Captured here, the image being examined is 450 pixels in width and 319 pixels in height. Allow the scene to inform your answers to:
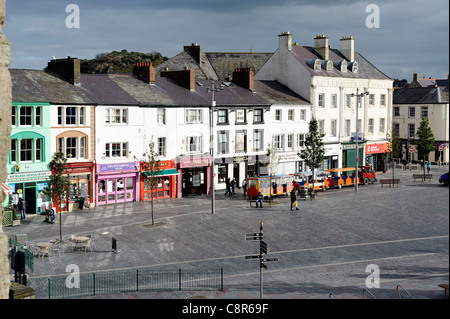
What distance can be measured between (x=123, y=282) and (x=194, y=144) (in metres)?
27.4

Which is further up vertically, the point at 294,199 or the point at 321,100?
the point at 321,100

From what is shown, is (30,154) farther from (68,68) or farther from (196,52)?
(196,52)

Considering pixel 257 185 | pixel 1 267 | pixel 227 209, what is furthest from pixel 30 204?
pixel 1 267

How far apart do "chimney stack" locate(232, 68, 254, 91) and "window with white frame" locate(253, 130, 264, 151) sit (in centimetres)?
471

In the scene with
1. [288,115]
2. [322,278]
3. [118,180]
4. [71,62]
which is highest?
[71,62]

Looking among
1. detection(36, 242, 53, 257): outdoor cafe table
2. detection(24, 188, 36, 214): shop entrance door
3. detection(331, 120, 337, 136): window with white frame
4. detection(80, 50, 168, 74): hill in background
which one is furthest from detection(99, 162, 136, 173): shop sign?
detection(80, 50, 168, 74): hill in background

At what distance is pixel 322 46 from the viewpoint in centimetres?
6272

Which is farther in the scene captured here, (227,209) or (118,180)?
(118,180)

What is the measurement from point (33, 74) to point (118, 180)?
10.3m

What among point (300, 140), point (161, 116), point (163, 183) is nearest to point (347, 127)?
point (300, 140)

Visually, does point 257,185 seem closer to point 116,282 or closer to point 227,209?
point 227,209

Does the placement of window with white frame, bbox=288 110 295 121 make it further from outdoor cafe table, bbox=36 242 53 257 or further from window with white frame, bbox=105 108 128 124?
outdoor cafe table, bbox=36 242 53 257

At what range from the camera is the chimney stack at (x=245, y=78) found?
54.6m

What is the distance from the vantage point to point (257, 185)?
44719 millimetres
